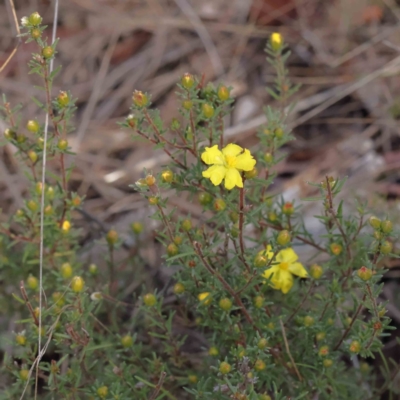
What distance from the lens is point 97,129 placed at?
15.1ft

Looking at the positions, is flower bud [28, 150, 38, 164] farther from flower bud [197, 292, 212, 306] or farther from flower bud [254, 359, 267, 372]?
flower bud [254, 359, 267, 372]

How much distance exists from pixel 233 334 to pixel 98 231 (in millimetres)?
1252

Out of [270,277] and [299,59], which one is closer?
[270,277]

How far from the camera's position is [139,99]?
2.04 meters

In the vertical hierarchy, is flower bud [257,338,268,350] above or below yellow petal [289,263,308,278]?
below

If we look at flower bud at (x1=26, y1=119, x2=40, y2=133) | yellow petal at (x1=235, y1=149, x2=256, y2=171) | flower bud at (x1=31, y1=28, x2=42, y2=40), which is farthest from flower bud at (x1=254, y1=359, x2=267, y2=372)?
flower bud at (x1=31, y1=28, x2=42, y2=40)

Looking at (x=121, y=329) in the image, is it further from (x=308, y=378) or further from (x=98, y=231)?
(x=308, y=378)

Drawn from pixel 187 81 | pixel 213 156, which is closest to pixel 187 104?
pixel 187 81

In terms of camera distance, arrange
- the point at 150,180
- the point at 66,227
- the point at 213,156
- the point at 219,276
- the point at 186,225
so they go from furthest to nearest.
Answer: the point at 66,227
the point at 186,225
the point at 219,276
the point at 213,156
the point at 150,180

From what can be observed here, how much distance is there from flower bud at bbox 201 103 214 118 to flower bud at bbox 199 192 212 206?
0.32m

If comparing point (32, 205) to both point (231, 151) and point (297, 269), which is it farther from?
point (297, 269)

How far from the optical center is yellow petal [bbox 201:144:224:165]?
2.00m

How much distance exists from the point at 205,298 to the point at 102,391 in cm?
51

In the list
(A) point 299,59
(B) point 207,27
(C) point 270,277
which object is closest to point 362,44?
(A) point 299,59
